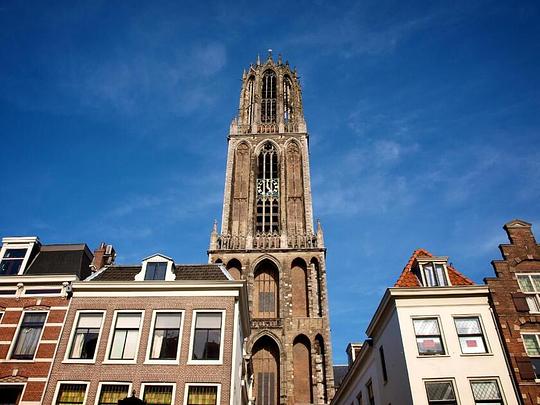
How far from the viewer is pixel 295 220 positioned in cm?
4850

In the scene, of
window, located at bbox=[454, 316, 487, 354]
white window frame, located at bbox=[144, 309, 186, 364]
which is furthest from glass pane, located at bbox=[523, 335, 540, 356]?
white window frame, located at bbox=[144, 309, 186, 364]

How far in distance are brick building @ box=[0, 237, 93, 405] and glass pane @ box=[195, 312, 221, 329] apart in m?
5.59

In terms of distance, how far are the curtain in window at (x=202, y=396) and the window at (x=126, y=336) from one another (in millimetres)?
2771

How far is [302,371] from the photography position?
130 ft

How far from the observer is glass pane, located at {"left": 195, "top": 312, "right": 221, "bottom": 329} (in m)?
18.8

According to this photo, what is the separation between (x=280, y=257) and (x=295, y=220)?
5.00m

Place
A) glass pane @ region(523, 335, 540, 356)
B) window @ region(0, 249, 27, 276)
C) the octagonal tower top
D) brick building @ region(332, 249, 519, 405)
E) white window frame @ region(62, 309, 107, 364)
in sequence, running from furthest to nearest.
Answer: the octagonal tower top, window @ region(0, 249, 27, 276), white window frame @ region(62, 309, 107, 364), glass pane @ region(523, 335, 540, 356), brick building @ region(332, 249, 519, 405)

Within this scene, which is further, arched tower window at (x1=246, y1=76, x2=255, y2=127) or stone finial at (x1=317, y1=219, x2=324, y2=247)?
arched tower window at (x1=246, y1=76, x2=255, y2=127)

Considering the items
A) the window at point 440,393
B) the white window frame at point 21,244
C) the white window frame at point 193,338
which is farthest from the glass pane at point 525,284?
the white window frame at point 21,244

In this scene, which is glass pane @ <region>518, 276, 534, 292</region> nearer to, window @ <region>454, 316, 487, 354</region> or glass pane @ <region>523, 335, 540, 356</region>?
glass pane @ <region>523, 335, 540, 356</region>

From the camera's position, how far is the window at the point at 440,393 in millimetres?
16578

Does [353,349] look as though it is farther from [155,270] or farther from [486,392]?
[155,270]

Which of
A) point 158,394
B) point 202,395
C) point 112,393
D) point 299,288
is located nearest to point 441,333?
point 202,395

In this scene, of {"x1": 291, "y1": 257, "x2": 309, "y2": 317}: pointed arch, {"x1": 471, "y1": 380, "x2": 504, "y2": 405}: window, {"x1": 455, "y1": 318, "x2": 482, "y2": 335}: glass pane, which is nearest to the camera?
{"x1": 471, "y1": 380, "x2": 504, "y2": 405}: window
